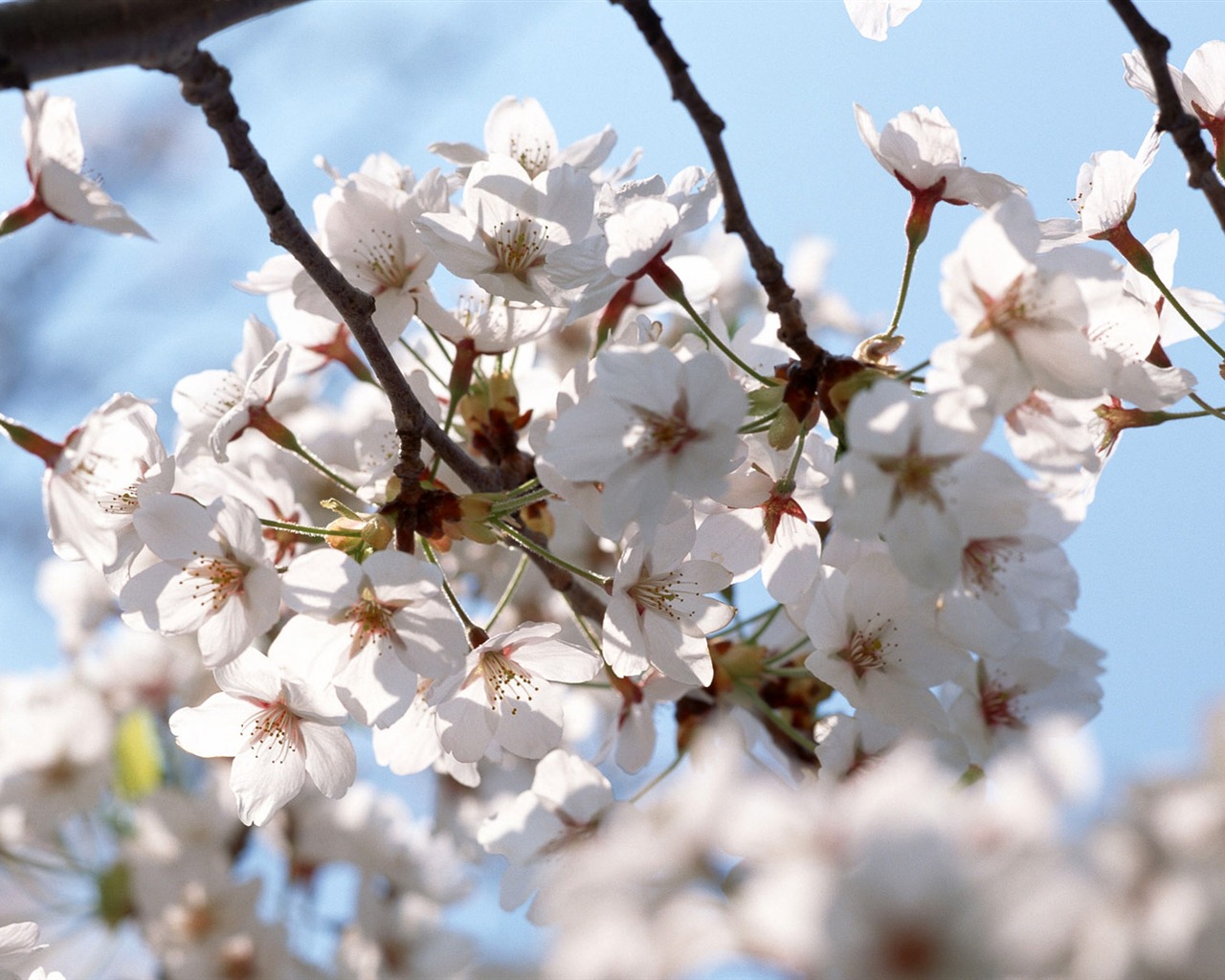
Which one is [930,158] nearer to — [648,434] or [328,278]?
[648,434]

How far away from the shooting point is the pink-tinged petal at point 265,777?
58.5 inches

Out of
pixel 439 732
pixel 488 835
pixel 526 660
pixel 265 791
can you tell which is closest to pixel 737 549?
pixel 526 660

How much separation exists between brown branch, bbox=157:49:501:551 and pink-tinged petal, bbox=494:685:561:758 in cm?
29

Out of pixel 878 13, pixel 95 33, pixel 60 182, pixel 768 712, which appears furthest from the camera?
pixel 768 712

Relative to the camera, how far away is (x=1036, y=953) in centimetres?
62

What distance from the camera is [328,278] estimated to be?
138 centimetres

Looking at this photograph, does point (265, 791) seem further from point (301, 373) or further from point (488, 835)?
point (301, 373)

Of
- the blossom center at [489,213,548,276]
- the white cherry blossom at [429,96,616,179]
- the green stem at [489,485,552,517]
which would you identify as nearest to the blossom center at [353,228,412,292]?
the blossom center at [489,213,548,276]

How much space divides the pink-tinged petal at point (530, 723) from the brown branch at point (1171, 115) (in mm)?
1064

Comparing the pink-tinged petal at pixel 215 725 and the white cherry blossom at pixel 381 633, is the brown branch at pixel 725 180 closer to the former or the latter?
the white cherry blossom at pixel 381 633

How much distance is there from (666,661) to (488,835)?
1.44ft

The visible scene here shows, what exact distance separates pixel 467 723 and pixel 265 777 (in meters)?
0.30

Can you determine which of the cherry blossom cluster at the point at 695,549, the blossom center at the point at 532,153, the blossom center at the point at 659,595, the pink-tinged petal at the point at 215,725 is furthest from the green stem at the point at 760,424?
the pink-tinged petal at the point at 215,725

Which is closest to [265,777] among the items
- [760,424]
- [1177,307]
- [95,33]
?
[760,424]
